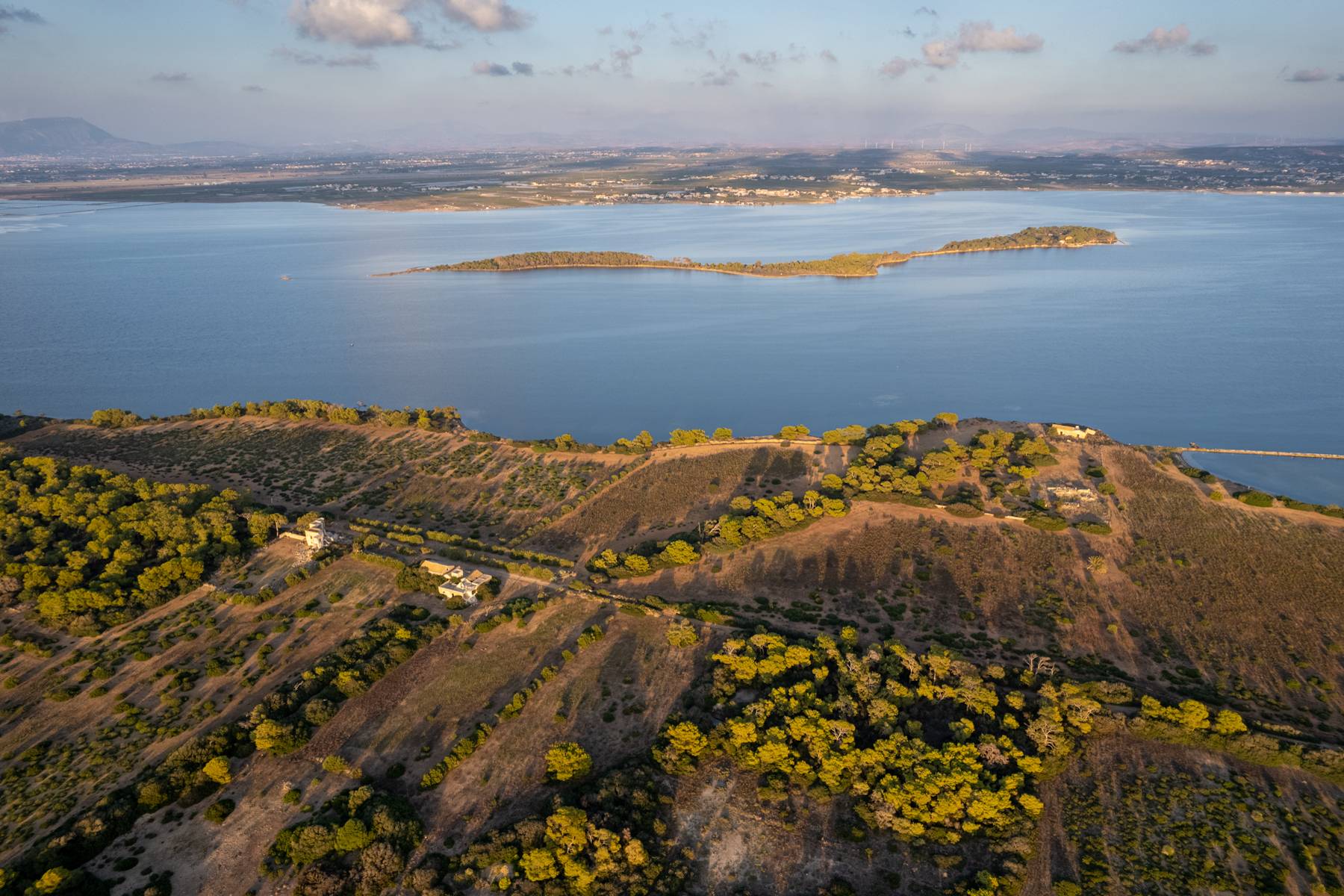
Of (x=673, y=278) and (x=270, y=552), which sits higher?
(x=673, y=278)

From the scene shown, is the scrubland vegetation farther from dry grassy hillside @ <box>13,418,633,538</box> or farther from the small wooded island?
the small wooded island

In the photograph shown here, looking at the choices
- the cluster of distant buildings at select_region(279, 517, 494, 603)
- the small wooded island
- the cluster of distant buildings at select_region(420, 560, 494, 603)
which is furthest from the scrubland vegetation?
the small wooded island

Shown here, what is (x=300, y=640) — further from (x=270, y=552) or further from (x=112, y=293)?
(x=112, y=293)

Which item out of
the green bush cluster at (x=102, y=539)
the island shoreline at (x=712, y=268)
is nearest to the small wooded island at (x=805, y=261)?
the island shoreline at (x=712, y=268)

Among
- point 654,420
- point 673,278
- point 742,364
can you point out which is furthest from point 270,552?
point 673,278

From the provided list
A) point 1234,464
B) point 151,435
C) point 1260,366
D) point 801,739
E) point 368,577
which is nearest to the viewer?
point 801,739

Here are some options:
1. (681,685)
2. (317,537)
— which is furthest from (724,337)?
(681,685)
